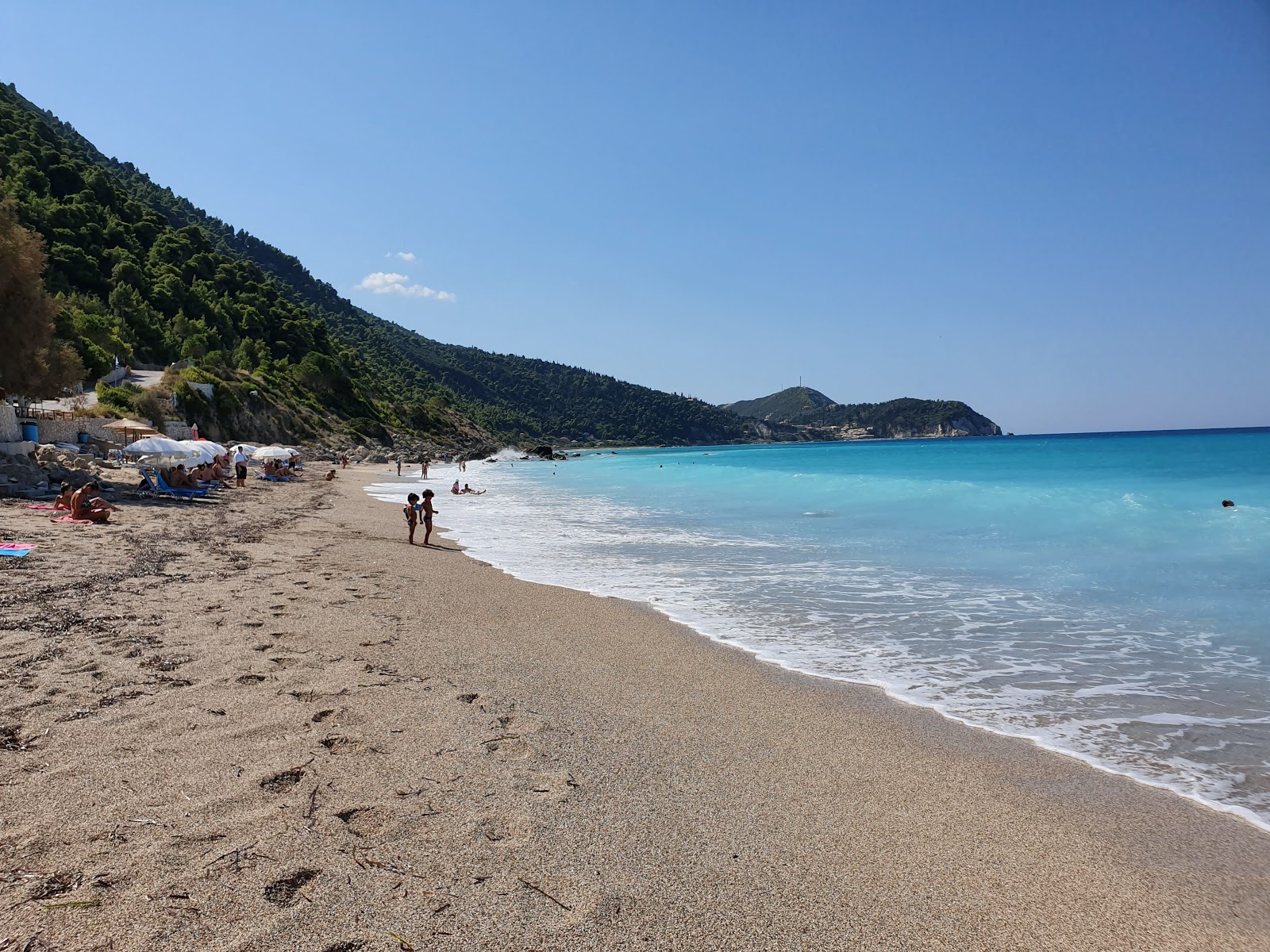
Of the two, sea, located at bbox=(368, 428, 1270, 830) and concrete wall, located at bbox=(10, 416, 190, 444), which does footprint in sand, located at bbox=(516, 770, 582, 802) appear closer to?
sea, located at bbox=(368, 428, 1270, 830)

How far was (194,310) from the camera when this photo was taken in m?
66.4

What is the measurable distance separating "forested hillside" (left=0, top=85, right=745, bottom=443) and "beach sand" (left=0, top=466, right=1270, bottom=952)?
1933cm

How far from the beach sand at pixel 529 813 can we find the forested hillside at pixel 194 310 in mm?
19329

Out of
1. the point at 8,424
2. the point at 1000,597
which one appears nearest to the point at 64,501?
the point at 8,424

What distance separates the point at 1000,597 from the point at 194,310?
77.2 meters

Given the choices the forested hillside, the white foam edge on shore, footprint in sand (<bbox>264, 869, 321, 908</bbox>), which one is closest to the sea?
the white foam edge on shore

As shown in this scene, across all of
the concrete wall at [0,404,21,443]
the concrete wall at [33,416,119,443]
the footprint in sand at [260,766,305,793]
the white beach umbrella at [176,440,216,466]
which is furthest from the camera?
the concrete wall at [33,416,119,443]

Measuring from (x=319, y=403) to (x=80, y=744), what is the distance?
73996 mm

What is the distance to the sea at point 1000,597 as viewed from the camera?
200 inches

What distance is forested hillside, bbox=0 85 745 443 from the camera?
5044cm

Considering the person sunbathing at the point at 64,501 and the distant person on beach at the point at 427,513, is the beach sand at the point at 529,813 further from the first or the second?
the person sunbathing at the point at 64,501

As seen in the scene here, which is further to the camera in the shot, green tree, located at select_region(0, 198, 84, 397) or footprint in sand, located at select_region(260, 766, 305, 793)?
green tree, located at select_region(0, 198, 84, 397)

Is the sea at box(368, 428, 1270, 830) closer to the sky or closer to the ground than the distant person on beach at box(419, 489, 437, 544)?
closer to the ground

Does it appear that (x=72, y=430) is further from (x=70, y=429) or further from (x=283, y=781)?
(x=283, y=781)
